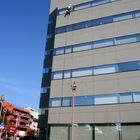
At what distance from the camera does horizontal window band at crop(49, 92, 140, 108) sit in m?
23.8

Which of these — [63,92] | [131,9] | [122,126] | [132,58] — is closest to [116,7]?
[131,9]

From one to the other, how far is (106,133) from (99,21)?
15.1m

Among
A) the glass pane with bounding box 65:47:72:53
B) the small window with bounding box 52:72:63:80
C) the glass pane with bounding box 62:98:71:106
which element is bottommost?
the glass pane with bounding box 62:98:71:106

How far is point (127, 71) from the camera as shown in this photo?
2511 centimetres

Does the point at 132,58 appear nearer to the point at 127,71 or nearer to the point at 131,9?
the point at 127,71

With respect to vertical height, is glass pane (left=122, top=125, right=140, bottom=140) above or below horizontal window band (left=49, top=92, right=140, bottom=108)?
below

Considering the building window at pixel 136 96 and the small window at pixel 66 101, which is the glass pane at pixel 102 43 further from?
the small window at pixel 66 101

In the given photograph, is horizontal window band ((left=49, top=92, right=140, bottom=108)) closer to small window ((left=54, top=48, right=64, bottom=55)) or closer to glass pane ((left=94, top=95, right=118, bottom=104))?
glass pane ((left=94, top=95, right=118, bottom=104))

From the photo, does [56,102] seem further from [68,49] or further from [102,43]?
[102,43]

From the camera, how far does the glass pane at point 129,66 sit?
24891 millimetres

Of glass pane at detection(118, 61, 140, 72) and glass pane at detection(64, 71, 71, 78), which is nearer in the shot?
glass pane at detection(118, 61, 140, 72)

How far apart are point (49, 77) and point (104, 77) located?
9.44 meters

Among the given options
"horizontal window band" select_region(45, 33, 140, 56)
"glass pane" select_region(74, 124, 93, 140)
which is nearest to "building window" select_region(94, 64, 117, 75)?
"horizontal window band" select_region(45, 33, 140, 56)

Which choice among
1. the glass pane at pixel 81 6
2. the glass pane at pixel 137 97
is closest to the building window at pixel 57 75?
the glass pane at pixel 137 97
